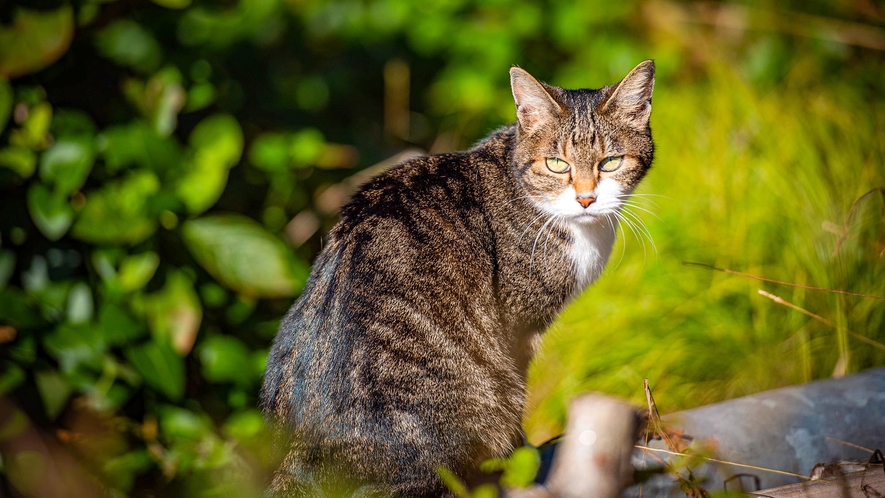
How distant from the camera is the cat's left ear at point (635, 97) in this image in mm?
1877

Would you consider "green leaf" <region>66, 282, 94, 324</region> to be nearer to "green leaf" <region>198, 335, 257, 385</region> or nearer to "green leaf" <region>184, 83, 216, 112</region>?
"green leaf" <region>198, 335, 257, 385</region>

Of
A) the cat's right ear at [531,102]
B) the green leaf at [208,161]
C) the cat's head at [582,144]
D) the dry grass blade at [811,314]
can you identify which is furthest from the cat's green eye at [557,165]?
the green leaf at [208,161]

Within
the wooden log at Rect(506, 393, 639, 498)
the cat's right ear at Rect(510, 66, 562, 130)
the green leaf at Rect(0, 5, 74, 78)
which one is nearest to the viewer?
the wooden log at Rect(506, 393, 639, 498)

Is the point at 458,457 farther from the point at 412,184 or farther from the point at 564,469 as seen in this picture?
the point at 412,184

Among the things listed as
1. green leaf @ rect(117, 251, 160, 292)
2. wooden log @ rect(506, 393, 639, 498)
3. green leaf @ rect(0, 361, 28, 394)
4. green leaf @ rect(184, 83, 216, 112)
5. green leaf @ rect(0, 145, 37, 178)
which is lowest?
wooden log @ rect(506, 393, 639, 498)

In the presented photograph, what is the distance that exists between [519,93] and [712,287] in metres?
1.35

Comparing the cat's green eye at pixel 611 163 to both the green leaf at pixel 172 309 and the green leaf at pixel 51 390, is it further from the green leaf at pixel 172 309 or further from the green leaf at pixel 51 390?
the green leaf at pixel 51 390

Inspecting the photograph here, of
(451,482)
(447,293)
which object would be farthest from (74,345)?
(451,482)

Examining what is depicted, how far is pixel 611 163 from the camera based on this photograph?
1982mm

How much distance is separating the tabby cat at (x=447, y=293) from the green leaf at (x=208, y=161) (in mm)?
782

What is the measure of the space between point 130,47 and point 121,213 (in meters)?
0.59

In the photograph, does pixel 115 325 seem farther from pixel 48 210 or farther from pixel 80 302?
pixel 48 210

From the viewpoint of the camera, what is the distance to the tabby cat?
1.70m

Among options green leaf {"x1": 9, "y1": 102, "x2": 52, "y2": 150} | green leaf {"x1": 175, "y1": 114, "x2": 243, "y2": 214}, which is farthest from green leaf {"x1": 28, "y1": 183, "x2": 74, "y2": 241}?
green leaf {"x1": 175, "y1": 114, "x2": 243, "y2": 214}
